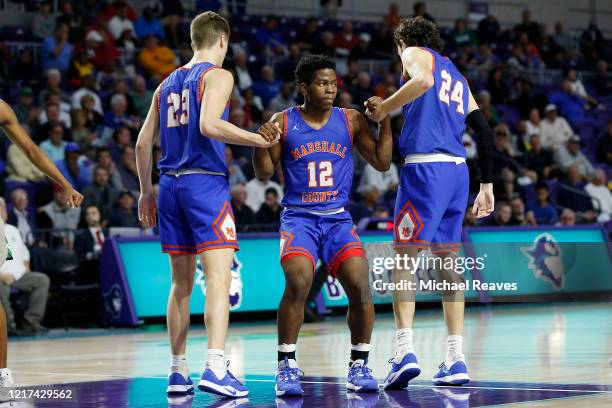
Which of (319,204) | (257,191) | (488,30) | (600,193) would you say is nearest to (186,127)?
(319,204)

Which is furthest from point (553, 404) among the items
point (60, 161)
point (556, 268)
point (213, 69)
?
A: point (60, 161)

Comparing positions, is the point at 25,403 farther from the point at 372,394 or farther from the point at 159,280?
the point at 159,280

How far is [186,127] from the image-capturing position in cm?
758

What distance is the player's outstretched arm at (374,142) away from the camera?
7.84 metres

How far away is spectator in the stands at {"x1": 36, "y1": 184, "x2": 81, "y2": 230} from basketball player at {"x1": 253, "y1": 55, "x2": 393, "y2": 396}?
28.7ft

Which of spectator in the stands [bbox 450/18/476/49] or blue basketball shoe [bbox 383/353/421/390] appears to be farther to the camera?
spectator in the stands [bbox 450/18/476/49]

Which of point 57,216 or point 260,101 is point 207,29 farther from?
point 260,101

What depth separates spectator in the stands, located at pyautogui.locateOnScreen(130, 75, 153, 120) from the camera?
762 inches

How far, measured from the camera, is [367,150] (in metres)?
7.93

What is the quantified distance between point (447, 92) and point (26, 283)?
8.13 meters

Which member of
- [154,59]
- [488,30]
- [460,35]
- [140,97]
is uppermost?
[488,30]

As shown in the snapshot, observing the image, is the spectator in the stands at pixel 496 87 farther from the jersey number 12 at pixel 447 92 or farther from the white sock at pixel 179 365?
the white sock at pixel 179 365

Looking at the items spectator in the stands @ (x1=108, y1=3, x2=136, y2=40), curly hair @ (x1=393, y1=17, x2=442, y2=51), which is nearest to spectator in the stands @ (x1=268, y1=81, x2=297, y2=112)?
spectator in the stands @ (x1=108, y1=3, x2=136, y2=40)

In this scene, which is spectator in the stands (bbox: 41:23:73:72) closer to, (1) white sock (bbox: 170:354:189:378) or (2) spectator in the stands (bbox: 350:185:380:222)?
(2) spectator in the stands (bbox: 350:185:380:222)
